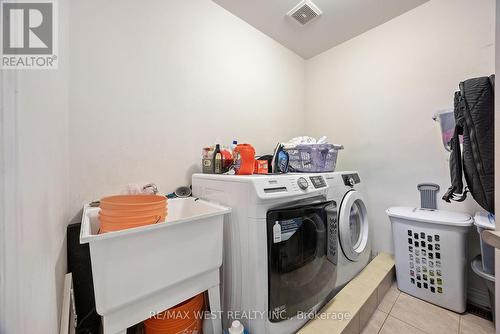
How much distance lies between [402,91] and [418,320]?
1.75m

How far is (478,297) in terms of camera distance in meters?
1.31

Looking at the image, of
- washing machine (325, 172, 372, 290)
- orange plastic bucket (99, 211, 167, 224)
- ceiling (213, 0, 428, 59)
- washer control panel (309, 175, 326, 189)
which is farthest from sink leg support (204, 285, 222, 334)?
ceiling (213, 0, 428, 59)

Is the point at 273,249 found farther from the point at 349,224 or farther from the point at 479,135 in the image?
the point at 479,135

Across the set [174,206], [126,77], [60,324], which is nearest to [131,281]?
[60,324]

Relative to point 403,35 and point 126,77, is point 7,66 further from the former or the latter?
point 403,35

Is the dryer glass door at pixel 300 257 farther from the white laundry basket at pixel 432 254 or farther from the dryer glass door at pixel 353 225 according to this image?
the white laundry basket at pixel 432 254

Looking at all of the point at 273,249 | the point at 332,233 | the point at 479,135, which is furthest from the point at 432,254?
the point at 273,249

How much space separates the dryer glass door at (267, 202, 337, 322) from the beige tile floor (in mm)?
397

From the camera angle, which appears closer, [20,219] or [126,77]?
[20,219]

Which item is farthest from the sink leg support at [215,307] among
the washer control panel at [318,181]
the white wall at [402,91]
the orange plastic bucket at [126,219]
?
the white wall at [402,91]

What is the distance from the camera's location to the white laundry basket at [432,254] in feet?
4.05

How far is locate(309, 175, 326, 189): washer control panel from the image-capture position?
3.66 feet

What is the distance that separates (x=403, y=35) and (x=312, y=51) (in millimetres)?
853

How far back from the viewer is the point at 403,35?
1677 millimetres
